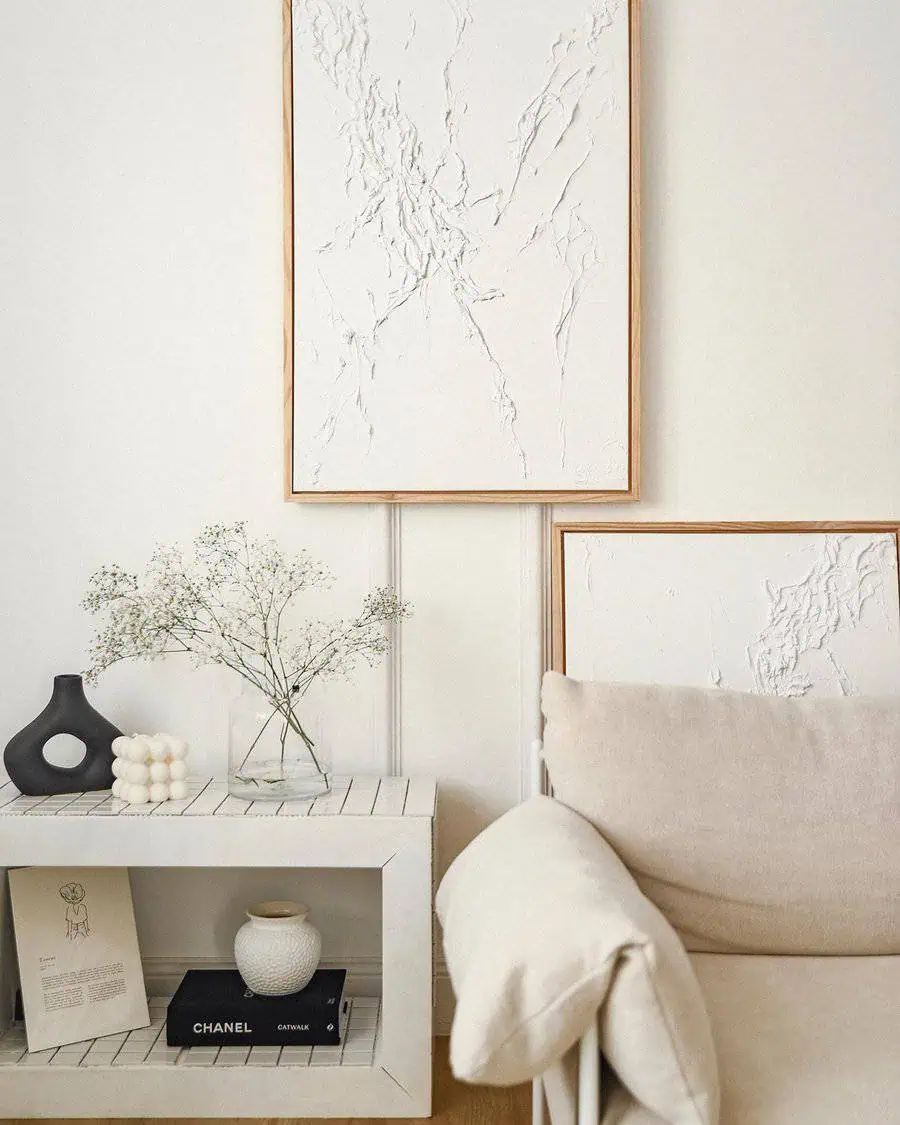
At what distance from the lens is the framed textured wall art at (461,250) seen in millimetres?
2264

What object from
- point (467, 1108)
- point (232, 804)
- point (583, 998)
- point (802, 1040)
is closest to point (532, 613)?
point (232, 804)

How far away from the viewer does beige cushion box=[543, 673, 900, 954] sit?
163 cm

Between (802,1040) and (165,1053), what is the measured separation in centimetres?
127

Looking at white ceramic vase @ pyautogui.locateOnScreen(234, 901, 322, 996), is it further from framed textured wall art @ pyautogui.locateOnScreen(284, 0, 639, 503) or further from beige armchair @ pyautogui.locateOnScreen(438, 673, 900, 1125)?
framed textured wall art @ pyautogui.locateOnScreen(284, 0, 639, 503)

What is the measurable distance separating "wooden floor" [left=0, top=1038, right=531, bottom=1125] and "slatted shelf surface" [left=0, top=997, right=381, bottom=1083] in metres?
0.10

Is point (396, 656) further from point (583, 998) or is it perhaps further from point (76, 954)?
point (583, 998)

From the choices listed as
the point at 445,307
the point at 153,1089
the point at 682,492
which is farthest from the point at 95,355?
the point at 153,1089

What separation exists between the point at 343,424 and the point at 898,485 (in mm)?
1221

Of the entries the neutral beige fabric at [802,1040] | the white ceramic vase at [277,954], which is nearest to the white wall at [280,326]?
the white ceramic vase at [277,954]

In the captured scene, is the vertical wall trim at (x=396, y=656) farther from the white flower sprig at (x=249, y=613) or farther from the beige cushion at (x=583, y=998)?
the beige cushion at (x=583, y=998)

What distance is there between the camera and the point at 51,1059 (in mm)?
2023

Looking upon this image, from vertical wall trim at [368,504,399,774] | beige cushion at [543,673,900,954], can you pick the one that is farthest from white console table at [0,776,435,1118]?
beige cushion at [543,673,900,954]

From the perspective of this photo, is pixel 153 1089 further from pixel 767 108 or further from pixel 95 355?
pixel 767 108

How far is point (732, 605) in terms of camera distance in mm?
2301
